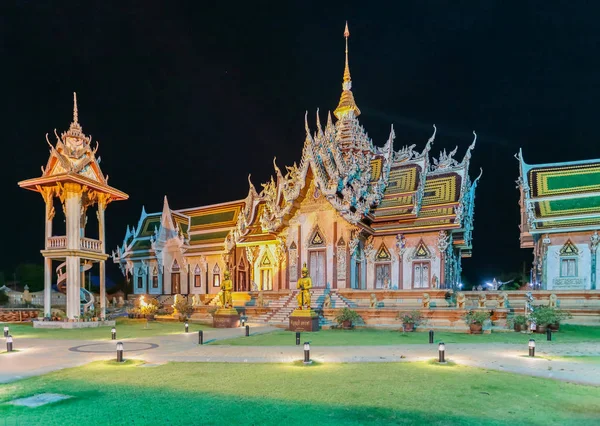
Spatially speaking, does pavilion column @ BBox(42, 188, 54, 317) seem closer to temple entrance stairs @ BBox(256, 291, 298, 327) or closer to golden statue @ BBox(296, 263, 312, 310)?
temple entrance stairs @ BBox(256, 291, 298, 327)

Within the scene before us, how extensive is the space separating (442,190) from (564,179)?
7.80 meters

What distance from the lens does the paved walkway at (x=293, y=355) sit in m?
10.1

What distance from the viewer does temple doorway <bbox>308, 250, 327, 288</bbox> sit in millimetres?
25578

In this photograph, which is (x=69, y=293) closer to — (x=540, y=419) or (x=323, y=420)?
(x=323, y=420)

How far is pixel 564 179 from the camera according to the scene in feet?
90.5

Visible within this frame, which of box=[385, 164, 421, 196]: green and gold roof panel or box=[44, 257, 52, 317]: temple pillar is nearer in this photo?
box=[44, 257, 52, 317]: temple pillar

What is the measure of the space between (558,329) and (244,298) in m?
16.9

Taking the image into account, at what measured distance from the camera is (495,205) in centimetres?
7000

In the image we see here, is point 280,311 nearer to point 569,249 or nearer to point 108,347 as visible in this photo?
point 108,347

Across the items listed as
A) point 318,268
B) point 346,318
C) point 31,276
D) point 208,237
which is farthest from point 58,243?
point 31,276

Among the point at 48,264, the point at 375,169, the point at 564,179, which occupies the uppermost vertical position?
the point at 375,169

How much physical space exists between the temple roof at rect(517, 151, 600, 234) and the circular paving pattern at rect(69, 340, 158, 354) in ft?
71.6

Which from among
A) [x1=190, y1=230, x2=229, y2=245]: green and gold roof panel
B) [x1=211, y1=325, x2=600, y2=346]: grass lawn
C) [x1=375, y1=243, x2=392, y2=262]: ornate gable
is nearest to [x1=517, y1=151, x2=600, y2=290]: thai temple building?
[x1=211, y1=325, x2=600, y2=346]: grass lawn

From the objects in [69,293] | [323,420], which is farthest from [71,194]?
[323,420]
